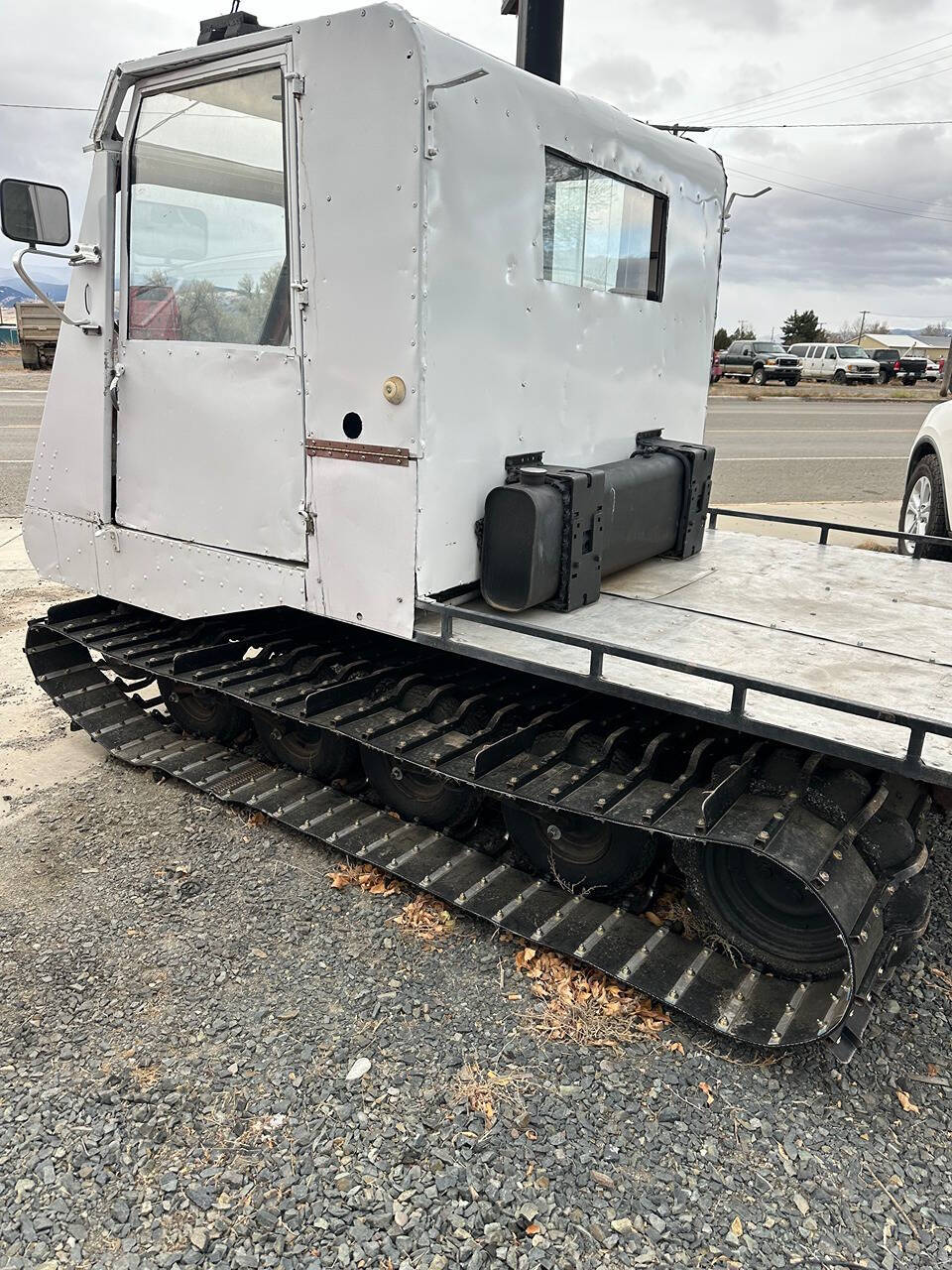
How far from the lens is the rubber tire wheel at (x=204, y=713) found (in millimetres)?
4664

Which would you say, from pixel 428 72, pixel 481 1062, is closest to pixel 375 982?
pixel 481 1062

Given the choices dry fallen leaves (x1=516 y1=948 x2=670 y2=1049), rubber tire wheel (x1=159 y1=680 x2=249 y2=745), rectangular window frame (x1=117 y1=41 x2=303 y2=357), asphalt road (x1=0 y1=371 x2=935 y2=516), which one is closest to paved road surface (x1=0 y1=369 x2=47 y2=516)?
asphalt road (x1=0 y1=371 x2=935 y2=516)

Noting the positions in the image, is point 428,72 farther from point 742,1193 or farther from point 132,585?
point 742,1193

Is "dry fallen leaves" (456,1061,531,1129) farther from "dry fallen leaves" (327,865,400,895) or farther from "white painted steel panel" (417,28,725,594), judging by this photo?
"white painted steel panel" (417,28,725,594)

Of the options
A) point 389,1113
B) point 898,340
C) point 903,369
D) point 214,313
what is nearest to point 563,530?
point 214,313

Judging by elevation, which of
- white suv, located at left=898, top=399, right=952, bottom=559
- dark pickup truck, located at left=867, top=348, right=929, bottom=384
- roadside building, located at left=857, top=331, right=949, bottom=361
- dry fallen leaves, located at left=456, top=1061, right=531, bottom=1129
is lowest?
dry fallen leaves, located at left=456, top=1061, right=531, bottom=1129

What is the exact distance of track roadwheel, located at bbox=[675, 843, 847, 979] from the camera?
121 inches

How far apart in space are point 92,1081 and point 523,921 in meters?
1.41

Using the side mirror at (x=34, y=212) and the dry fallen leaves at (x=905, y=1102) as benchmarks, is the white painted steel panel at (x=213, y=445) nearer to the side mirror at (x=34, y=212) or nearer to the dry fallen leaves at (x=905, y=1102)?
the side mirror at (x=34, y=212)

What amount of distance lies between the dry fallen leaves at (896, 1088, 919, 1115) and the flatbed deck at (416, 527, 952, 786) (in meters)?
0.97

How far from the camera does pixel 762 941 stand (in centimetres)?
315

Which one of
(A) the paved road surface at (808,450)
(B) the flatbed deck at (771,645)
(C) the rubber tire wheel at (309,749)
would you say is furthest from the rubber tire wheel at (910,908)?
(A) the paved road surface at (808,450)

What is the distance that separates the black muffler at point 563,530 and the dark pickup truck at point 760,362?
3699cm

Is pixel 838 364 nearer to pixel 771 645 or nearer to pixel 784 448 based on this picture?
pixel 784 448
